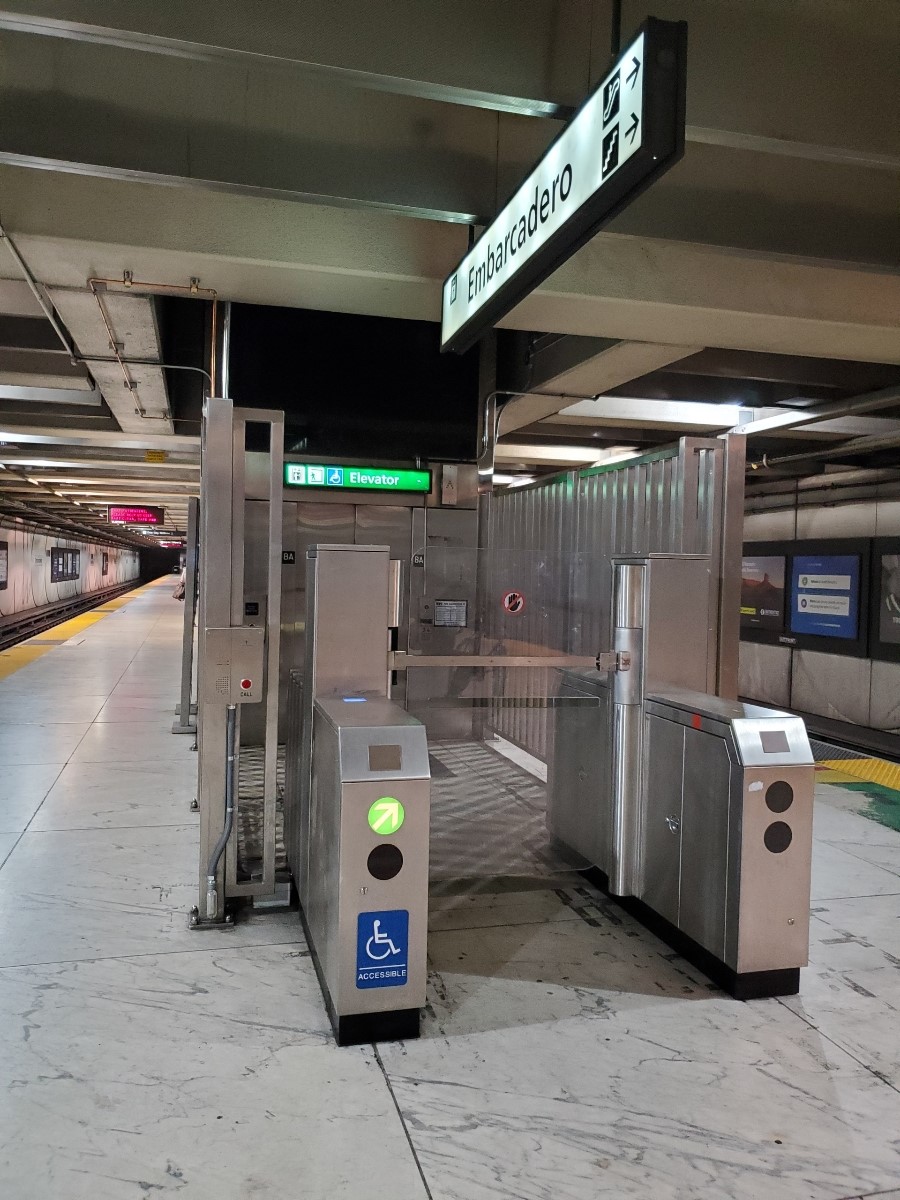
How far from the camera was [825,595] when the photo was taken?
36.1ft

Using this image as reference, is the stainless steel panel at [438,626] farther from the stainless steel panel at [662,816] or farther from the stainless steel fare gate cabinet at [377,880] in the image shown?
the stainless steel fare gate cabinet at [377,880]

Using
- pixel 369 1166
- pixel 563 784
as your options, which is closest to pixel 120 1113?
pixel 369 1166

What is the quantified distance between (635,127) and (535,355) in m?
5.39

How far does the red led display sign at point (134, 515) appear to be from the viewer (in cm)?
1966

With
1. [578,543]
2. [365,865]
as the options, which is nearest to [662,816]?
[365,865]

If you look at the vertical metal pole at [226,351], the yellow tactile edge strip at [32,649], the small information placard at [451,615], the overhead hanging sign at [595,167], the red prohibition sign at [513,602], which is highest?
the vertical metal pole at [226,351]

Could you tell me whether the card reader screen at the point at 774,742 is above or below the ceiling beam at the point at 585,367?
below

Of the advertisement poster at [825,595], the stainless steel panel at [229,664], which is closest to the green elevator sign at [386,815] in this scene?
the stainless steel panel at [229,664]

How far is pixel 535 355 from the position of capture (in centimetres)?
757

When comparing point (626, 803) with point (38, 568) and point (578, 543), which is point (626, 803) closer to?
point (578, 543)

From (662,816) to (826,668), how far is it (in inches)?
320

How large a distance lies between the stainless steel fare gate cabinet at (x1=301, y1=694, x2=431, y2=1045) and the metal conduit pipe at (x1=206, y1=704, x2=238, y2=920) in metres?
0.99

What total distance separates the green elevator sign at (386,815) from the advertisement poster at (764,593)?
9512 millimetres

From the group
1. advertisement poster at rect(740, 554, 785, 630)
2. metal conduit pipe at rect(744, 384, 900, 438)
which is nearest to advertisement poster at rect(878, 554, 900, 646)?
advertisement poster at rect(740, 554, 785, 630)
